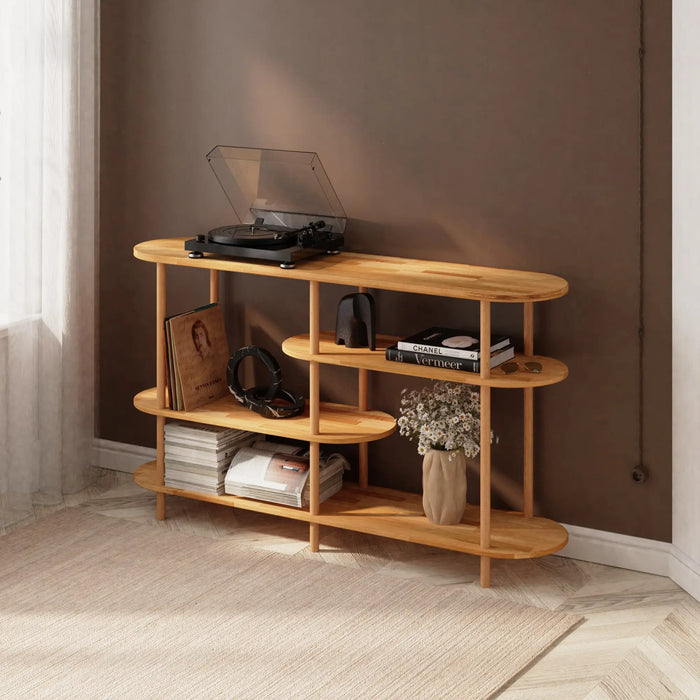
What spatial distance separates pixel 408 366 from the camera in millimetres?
2965

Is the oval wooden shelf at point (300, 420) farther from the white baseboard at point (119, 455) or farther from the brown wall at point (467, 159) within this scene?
the white baseboard at point (119, 455)

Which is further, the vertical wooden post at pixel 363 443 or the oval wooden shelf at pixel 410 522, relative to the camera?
the vertical wooden post at pixel 363 443

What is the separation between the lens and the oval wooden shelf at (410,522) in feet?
9.82

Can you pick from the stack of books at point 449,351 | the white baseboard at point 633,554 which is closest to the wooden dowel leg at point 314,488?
the stack of books at point 449,351

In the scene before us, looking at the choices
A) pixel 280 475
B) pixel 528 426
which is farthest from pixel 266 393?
pixel 528 426

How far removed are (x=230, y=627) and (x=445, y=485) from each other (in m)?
0.75

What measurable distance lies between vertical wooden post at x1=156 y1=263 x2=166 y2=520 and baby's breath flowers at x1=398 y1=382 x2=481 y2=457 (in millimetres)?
797

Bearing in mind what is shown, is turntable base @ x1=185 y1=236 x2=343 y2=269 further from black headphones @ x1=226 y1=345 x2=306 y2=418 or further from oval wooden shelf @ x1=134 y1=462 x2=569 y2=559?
oval wooden shelf @ x1=134 y1=462 x2=569 y2=559

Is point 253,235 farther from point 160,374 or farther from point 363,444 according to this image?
point 363,444

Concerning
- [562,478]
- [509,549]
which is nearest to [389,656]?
[509,549]

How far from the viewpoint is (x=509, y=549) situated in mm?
2965

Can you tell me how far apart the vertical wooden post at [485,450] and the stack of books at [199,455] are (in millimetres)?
874

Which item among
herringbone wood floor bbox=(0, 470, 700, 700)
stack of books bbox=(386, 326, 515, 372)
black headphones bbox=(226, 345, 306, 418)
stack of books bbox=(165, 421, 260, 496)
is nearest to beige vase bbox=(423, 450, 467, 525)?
herringbone wood floor bbox=(0, 470, 700, 700)

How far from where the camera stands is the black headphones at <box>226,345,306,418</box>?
10.8 ft
